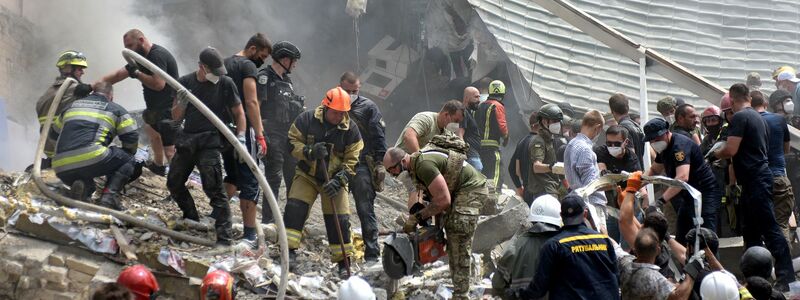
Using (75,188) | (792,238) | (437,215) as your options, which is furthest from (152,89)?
(792,238)

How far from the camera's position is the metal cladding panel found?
49.5 ft

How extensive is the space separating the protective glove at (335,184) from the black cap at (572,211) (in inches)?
114

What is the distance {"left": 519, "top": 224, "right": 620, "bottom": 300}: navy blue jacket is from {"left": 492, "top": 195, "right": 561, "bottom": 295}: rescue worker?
1.04 feet

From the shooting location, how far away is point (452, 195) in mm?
7754

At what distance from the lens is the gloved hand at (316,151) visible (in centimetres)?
841

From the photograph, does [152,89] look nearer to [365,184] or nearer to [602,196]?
[365,184]

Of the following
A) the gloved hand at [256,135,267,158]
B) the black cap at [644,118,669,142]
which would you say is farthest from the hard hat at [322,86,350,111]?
the black cap at [644,118,669,142]

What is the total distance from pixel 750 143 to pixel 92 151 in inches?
215

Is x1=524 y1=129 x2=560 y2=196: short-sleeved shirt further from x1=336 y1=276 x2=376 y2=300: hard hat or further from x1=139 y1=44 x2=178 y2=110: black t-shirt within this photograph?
x1=336 y1=276 x2=376 y2=300: hard hat

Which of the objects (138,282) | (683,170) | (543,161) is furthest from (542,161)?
(138,282)

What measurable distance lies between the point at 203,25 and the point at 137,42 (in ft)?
25.6

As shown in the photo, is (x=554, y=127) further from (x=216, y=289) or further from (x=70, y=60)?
(x=216, y=289)

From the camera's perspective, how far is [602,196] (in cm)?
873

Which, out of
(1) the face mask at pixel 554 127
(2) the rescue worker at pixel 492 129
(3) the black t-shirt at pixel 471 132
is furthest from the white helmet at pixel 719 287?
(2) the rescue worker at pixel 492 129
